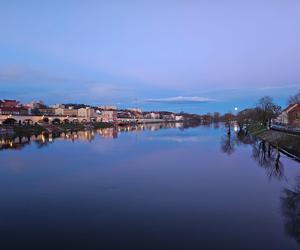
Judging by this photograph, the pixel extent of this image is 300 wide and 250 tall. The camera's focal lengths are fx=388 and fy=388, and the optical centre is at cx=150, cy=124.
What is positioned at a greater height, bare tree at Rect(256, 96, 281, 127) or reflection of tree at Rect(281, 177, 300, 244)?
bare tree at Rect(256, 96, 281, 127)

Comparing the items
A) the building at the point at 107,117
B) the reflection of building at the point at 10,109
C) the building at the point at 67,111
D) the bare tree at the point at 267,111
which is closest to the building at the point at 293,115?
the bare tree at the point at 267,111

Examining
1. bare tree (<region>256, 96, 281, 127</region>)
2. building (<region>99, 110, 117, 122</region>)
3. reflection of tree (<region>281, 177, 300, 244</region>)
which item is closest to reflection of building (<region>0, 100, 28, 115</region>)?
building (<region>99, 110, 117, 122</region>)

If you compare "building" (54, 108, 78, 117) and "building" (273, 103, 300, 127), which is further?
"building" (54, 108, 78, 117)

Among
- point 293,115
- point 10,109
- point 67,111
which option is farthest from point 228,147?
Result: point 67,111

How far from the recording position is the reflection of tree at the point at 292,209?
26.9ft

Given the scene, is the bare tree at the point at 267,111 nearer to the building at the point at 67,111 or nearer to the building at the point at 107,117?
the building at the point at 107,117

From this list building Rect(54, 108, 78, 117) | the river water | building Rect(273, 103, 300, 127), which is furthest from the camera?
building Rect(54, 108, 78, 117)

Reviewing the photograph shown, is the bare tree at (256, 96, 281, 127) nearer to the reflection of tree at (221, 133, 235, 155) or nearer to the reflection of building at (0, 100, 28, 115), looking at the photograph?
the reflection of tree at (221, 133, 235, 155)

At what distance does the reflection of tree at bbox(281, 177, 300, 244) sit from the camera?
8.20 m

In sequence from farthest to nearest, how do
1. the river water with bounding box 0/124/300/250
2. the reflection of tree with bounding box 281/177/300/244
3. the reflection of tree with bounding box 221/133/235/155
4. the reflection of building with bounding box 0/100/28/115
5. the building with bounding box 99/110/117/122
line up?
the building with bounding box 99/110/117/122
the reflection of building with bounding box 0/100/28/115
the reflection of tree with bounding box 221/133/235/155
the reflection of tree with bounding box 281/177/300/244
the river water with bounding box 0/124/300/250

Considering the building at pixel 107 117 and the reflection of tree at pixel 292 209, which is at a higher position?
the building at pixel 107 117

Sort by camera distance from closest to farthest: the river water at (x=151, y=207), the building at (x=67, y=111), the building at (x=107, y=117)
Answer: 1. the river water at (x=151, y=207)
2. the building at (x=107, y=117)
3. the building at (x=67, y=111)

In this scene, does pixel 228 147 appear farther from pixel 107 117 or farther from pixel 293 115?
pixel 107 117

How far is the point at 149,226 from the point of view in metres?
8.55
